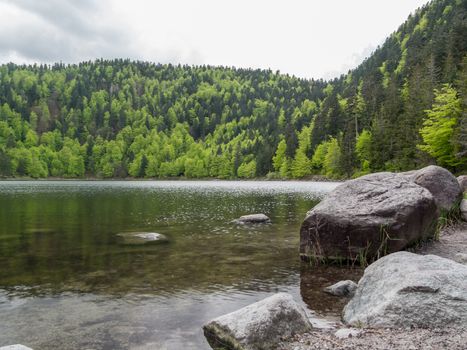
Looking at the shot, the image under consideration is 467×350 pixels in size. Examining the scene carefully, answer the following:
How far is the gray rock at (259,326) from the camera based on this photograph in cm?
818

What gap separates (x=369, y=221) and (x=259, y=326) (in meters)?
8.52

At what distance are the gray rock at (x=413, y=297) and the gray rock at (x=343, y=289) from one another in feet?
6.09

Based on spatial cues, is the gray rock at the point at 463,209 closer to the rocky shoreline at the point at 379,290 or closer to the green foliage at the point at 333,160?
the rocky shoreline at the point at 379,290

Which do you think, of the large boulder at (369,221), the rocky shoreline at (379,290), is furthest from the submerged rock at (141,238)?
the rocky shoreline at (379,290)

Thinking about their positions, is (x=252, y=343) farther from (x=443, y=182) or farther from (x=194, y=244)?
(x=443, y=182)

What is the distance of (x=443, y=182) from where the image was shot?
20.3m

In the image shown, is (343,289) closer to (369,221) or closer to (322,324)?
(322,324)

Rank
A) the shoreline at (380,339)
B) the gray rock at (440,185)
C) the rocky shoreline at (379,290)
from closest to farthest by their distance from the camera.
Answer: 1. the shoreline at (380,339)
2. the rocky shoreline at (379,290)
3. the gray rock at (440,185)

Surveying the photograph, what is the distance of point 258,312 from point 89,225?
892 inches

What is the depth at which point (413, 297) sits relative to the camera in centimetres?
875

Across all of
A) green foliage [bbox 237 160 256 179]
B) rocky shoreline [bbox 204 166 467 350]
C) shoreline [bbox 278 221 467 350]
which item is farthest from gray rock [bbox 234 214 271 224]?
green foliage [bbox 237 160 256 179]

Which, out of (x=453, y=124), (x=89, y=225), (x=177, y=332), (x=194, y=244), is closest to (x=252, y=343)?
(x=177, y=332)

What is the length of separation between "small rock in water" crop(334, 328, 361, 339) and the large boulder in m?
7.05

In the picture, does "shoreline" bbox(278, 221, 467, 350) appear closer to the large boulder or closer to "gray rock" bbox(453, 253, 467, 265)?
the large boulder
